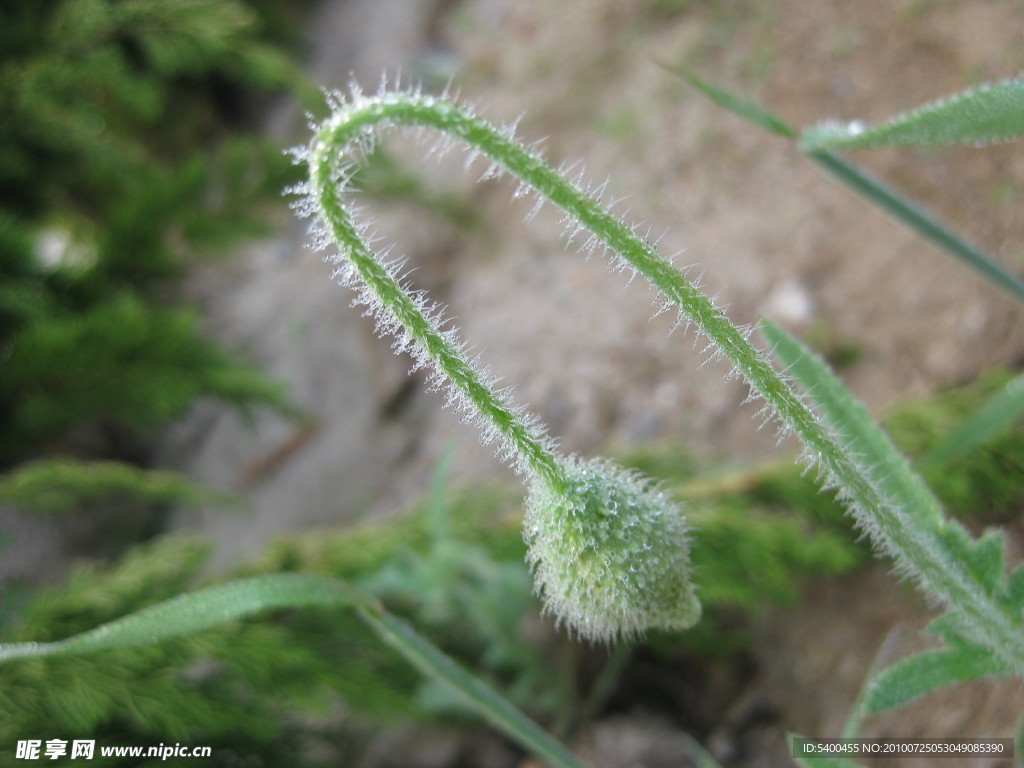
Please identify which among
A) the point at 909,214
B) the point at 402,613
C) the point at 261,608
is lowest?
the point at 261,608

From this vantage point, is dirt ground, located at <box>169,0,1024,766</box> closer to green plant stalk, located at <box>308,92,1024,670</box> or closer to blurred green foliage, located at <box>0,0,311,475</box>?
blurred green foliage, located at <box>0,0,311,475</box>

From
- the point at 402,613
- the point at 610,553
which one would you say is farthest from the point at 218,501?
the point at 610,553

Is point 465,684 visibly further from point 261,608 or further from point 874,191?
point 874,191

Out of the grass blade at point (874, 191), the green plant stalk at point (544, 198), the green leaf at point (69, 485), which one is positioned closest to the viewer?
the green plant stalk at point (544, 198)

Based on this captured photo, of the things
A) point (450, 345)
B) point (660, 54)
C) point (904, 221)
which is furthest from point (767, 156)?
point (450, 345)

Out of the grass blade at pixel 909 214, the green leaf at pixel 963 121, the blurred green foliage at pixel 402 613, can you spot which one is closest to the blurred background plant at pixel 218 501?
the blurred green foliage at pixel 402 613

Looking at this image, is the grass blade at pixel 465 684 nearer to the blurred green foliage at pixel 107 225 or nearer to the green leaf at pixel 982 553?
the green leaf at pixel 982 553

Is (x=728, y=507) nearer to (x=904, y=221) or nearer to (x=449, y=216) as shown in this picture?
(x=904, y=221)
